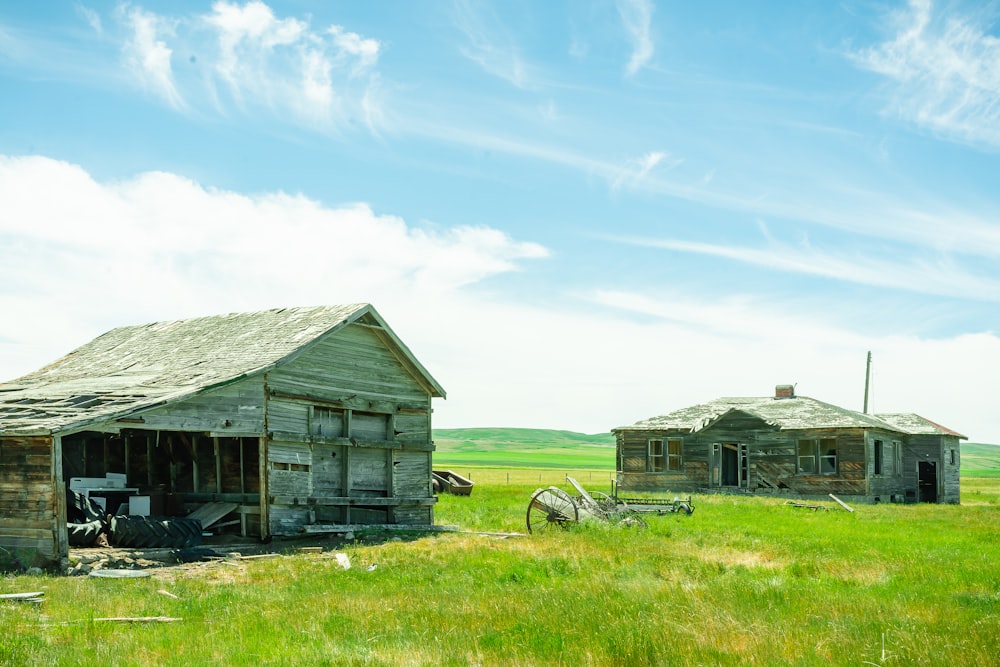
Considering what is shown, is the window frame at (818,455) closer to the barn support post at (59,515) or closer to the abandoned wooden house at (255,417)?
the abandoned wooden house at (255,417)

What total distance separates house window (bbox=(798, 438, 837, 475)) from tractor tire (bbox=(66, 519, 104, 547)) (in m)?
30.0

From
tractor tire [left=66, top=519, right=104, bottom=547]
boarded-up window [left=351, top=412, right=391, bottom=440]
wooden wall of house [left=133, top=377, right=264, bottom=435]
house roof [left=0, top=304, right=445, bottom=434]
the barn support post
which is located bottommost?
tractor tire [left=66, top=519, right=104, bottom=547]

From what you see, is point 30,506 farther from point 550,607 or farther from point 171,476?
point 550,607

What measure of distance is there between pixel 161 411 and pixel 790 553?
12.5 m

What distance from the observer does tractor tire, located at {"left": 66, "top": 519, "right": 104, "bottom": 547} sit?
19.1 meters

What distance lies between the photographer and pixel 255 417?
21.3 m

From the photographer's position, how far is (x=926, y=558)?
17.6 m

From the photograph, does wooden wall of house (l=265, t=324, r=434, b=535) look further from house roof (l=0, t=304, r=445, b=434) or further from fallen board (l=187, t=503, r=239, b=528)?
fallen board (l=187, t=503, r=239, b=528)

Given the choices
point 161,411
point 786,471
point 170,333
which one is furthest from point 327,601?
point 786,471

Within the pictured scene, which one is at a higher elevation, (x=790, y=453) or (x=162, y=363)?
(x=162, y=363)

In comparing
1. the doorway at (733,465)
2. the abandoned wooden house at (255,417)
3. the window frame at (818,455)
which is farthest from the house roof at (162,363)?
the window frame at (818,455)

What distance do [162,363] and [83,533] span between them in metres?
5.79

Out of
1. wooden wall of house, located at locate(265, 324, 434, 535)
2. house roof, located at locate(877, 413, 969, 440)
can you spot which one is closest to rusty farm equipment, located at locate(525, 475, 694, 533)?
wooden wall of house, located at locate(265, 324, 434, 535)

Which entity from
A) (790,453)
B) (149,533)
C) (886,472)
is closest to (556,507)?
(149,533)
